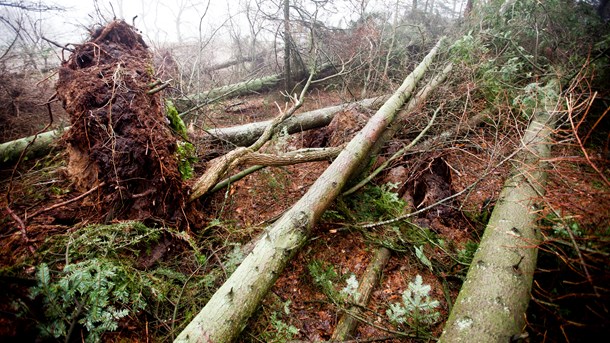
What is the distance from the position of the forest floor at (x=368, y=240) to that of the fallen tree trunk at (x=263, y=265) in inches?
15.9

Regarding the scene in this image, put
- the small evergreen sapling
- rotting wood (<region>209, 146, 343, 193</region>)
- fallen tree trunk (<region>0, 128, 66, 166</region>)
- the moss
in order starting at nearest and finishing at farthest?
1. the small evergreen sapling
2. rotting wood (<region>209, 146, 343, 193</region>)
3. the moss
4. fallen tree trunk (<region>0, 128, 66, 166</region>)

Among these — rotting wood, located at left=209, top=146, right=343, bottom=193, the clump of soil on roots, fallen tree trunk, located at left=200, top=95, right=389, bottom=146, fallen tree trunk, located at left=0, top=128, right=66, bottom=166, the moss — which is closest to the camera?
the clump of soil on roots

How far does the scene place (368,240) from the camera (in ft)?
10.7

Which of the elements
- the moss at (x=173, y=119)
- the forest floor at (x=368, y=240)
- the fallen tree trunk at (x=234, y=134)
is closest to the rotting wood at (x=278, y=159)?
the forest floor at (x=368, y=240)

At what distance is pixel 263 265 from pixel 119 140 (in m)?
2.02

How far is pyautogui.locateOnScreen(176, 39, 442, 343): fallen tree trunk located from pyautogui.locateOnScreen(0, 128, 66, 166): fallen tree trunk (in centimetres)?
437

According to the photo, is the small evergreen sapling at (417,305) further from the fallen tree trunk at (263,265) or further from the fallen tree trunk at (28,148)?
the fallen tree trunk at (28,148)

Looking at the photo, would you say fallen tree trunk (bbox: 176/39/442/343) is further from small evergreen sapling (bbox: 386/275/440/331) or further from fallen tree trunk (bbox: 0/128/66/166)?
fallen tree trunk (bbox: 0/128/66/166)

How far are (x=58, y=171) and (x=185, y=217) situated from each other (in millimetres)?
2063

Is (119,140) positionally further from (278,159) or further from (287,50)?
(287,50)

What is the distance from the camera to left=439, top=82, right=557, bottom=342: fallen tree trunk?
70.9 inches

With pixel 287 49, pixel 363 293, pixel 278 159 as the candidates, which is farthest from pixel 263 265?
pixel 287 49

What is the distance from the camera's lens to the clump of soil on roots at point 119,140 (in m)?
2.79

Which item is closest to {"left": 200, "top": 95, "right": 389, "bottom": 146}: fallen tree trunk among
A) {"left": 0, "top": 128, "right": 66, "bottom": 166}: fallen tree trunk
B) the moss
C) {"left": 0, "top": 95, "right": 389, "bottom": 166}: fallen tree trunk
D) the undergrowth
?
{"left": 0, "top": 95, "right": 389, "bottom": 166}: fallen tree trunk
